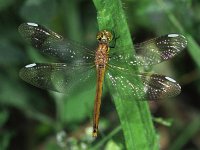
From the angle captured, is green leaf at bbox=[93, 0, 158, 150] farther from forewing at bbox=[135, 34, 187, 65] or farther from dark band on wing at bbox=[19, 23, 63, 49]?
dark band on wing at bbox=[19, 23, 63, 49]

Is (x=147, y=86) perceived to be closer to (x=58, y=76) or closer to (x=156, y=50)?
(x=156, y=50)

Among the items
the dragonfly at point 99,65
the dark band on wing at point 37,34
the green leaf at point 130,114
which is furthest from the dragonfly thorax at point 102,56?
the green leaf at point 130,114

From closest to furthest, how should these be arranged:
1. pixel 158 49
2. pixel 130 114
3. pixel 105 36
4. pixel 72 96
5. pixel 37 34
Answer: pixel 130 114 < pixel 105 36 < pixel 158 49 < pixel 37 34 < pixel 72 96

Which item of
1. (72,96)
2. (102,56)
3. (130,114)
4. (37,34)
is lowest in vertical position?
(72,96)

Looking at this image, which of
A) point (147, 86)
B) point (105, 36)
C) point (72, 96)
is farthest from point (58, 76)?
point (72, 96)

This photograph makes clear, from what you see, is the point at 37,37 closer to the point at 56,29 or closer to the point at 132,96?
the point at 132,96

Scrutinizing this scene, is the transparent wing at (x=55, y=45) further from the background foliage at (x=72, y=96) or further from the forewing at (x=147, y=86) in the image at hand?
the background foliage at (x=72, y=96)

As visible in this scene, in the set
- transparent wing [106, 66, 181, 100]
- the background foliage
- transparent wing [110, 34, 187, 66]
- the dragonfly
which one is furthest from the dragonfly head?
the background foliage
